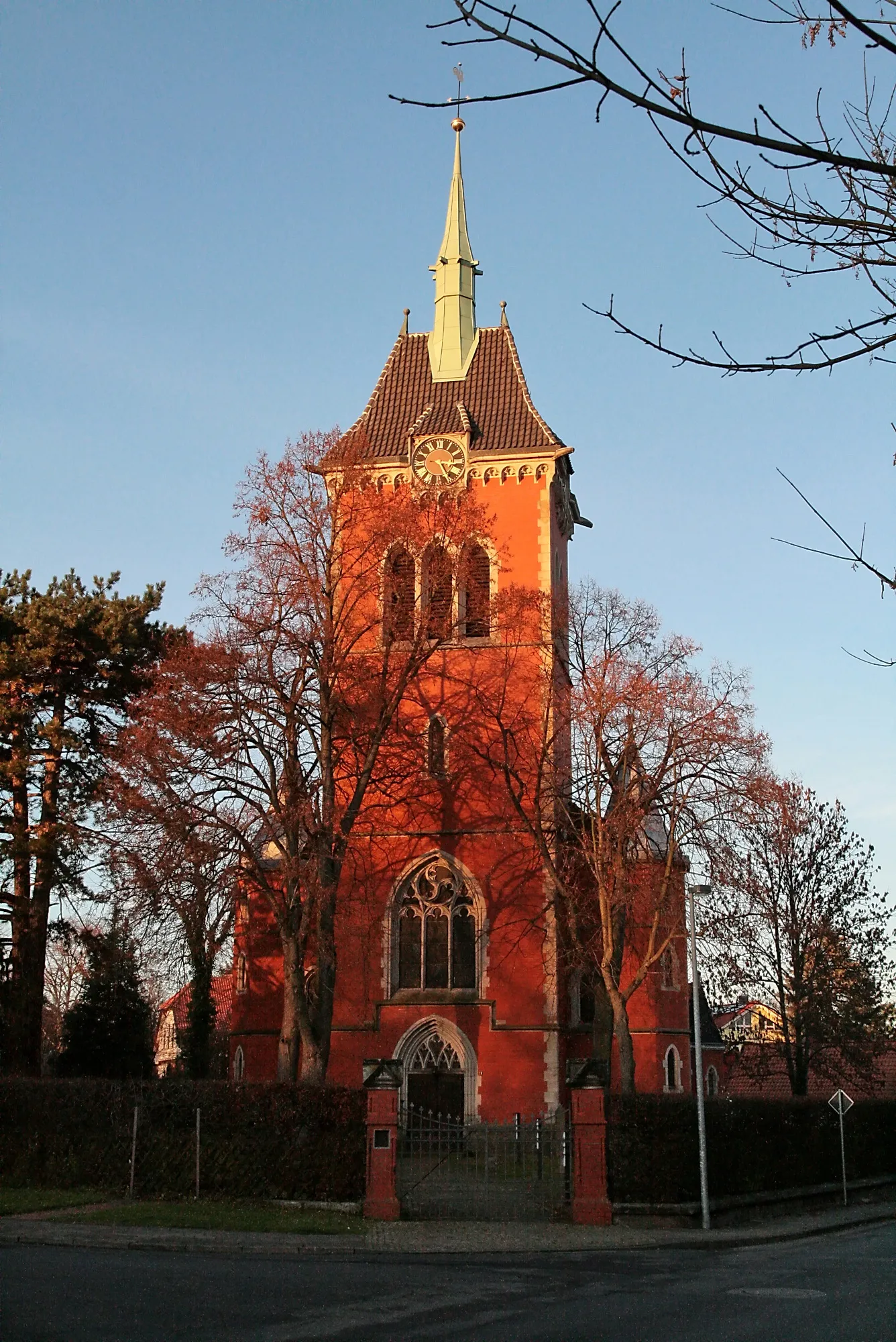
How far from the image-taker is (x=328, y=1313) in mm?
10984

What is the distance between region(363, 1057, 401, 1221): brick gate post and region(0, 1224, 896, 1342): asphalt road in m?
3.62

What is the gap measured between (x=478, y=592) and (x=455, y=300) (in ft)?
31.5

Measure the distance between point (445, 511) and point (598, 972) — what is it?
1065 cm

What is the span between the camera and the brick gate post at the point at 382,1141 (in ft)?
63.9

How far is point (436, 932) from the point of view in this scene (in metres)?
31.4

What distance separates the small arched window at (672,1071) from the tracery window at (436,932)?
5.47 metres

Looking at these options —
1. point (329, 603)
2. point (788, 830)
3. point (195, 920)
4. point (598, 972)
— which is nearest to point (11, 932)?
point (195, 920)

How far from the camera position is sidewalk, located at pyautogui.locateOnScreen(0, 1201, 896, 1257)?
16.3 meters

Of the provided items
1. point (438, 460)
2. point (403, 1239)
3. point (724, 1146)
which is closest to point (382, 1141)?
point (403, 1239)

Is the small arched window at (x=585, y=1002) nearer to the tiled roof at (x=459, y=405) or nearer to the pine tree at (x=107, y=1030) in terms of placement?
the pine tree at (x=107, y=1030)

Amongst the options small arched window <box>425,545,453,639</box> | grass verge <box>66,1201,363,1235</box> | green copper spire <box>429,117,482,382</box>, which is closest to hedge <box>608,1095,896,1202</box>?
grass verge <box>66,1201,363,1235</box>

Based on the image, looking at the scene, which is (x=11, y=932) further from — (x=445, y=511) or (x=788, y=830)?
(x=788, y=830)

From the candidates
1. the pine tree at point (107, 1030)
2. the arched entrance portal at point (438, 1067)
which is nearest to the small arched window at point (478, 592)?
the arched entrance portal at point (438, 1067)

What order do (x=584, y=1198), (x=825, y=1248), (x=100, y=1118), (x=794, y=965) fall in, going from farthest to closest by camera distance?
(x=794, y=965), (x=100, y=1118), (x=584, y=1198), (x=825, y=1248)
